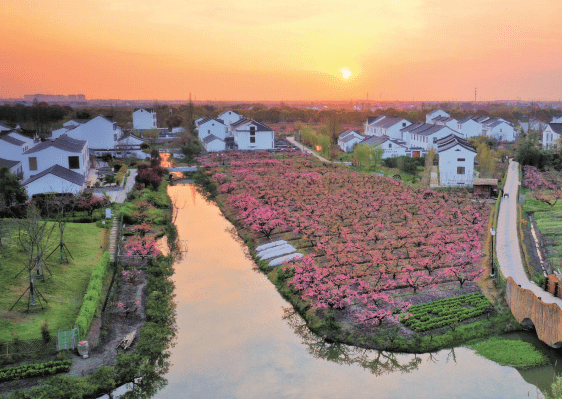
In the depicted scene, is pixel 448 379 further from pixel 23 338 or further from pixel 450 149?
pixel 450 149

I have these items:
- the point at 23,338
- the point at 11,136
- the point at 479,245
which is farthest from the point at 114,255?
the point at 11,136

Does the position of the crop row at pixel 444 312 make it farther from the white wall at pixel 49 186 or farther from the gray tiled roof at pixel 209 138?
the gray tiled roof at pixel 209 138

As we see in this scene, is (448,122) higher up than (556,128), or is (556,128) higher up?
(448,122)

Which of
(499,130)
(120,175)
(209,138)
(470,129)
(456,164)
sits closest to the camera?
(456,164)

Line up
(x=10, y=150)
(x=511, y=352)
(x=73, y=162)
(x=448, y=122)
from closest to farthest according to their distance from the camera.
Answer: (x=511, y=352), (x=73, y=162), (x=10, y=150), (x=448, y=122)

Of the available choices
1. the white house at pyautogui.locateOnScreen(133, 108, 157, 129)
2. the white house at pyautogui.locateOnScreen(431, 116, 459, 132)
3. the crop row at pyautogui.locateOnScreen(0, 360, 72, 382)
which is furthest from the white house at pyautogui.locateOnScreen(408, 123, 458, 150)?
the crop row at pyautogui.locateOnScreen(0, 360, 72, 382)

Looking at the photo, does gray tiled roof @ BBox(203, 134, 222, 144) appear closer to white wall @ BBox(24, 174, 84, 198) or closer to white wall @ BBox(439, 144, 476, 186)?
white wall @ BBox(439, 144, 476, 186)

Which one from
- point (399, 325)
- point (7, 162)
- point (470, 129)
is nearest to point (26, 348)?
point (399, 325)

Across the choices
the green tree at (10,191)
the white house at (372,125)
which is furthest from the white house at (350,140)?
the green tree at (10,191)

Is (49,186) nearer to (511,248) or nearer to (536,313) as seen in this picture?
(511,248)
